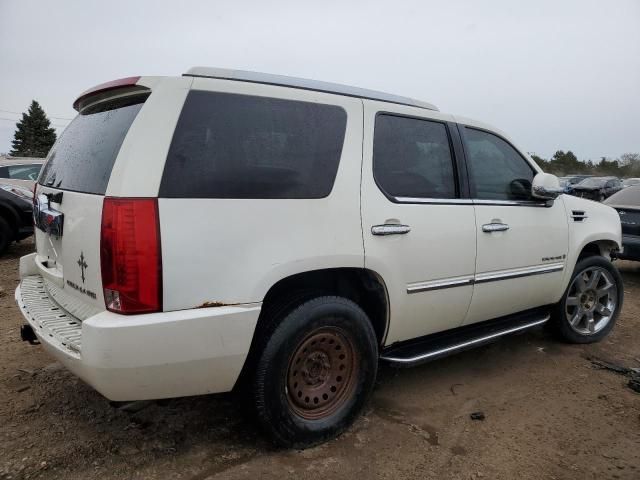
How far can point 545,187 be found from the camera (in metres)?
3.62

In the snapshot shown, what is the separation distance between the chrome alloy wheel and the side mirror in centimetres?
101

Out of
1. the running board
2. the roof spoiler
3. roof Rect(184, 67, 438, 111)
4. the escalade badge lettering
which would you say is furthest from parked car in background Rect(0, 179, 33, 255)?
the running board

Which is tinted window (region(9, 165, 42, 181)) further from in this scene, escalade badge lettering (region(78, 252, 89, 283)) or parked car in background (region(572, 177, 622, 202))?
parked car in background (region(572, 177, 622, 202))

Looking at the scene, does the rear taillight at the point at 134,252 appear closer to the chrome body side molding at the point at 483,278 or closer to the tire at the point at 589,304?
the chrome body side molding at the point at 483,278

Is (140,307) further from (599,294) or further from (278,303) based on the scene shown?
(599,294)

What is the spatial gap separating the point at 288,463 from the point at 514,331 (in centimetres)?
203

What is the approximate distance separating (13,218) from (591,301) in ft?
26.1

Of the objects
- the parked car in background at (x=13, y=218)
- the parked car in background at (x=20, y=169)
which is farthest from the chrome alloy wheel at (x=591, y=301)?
the parked car in background at (x=20, y=169)

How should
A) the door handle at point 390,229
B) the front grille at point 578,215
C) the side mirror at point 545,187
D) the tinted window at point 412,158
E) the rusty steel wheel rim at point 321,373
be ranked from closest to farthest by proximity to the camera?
1. the rusty steel wheel rim at point 321,373
2. the door handle at point 390,229
3. the tinted window at point 412,158
4. the side mirror at point 545,187
5. the front grille at point 578,215

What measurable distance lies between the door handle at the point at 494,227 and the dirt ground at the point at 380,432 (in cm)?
116

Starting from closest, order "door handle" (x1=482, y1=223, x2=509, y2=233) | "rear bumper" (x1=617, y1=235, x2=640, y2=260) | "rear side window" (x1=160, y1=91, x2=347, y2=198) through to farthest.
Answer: "rear side window" (x1=160, y1=91, x2=347, y2=198), "door handle" (x1=482, y1=223, x2=509, y2=233), "rear bumper" (x1=617, y1=235, x2=640, y2=260)

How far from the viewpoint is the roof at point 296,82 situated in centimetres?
239

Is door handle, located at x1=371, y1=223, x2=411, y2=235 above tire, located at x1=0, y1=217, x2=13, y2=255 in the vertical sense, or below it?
above

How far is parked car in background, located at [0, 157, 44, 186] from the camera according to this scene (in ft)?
29.7
